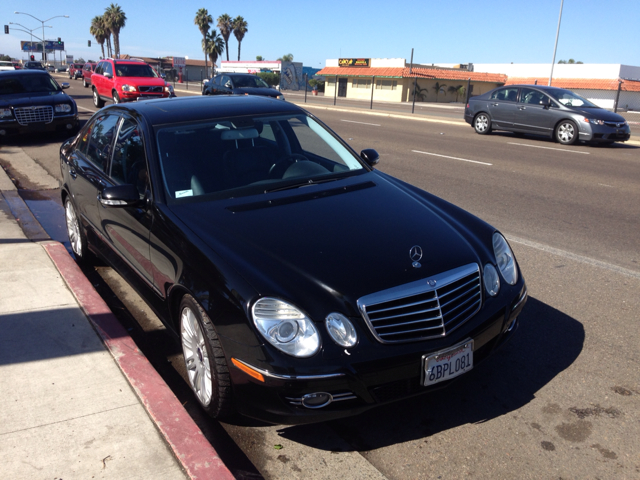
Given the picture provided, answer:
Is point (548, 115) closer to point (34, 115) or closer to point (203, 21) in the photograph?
point (34, 115)

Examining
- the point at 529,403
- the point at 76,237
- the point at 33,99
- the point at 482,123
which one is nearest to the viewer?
the point at 529,403

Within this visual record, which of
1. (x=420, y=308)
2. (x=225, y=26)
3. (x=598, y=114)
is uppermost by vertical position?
(x=225, y=26)

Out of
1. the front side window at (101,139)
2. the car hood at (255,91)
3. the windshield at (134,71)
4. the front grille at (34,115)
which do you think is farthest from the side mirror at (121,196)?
the windshield at (134,71)

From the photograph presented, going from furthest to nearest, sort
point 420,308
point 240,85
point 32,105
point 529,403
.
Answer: point 240,85, point 32,105, point 529,403, point 420,308

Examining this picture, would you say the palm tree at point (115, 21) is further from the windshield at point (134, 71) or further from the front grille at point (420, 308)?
the front grille at point (420, 308)

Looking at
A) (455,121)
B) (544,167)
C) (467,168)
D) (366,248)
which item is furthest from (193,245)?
(455,121)

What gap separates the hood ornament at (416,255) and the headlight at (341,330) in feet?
1.69

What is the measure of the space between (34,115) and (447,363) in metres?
13.3

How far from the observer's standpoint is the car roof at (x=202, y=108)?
4172 millimetres

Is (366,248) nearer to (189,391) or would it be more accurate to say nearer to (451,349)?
(451,349)

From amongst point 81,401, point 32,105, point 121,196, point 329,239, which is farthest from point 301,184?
point 32,105

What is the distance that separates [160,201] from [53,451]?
1.55 meters

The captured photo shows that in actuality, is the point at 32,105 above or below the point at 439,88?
below

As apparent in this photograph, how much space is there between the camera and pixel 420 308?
2.85 metres
